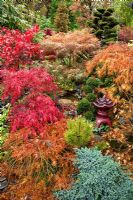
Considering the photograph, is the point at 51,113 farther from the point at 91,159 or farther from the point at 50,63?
the point at 50,63

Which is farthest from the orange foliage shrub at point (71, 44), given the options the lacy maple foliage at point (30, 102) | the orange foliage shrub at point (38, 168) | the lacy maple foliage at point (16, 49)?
the orange foliage shrub at point (38, 168)

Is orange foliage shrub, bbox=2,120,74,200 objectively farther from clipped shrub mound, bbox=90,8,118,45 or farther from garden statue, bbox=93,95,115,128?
clipped shrub mound, bbox=90,8,118,45

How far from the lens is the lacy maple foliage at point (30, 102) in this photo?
7.26m

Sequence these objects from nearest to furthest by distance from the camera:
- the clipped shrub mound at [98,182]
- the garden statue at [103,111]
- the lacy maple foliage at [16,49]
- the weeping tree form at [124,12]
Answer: the clipped shrub mound at [98,182] < the garden statue at [103,111] < the lacy maple foliage at [16,49] < the weeping tree form at [124,12]

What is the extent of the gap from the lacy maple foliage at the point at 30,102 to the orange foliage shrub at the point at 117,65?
180 cm

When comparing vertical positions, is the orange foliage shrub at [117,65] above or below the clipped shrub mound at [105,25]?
below

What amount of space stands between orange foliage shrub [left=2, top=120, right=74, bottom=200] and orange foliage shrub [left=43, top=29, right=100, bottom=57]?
404cm

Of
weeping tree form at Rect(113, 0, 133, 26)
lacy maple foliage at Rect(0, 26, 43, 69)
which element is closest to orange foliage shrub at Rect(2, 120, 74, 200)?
lacy maple foliage at Rect(0, 26, 43, 69)

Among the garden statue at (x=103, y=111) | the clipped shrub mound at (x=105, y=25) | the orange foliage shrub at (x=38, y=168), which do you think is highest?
the clipped shrub mound at (x=105, y=25)

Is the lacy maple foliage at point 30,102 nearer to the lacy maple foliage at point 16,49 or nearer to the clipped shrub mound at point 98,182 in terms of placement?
the lacy maple foliage at point 16,49

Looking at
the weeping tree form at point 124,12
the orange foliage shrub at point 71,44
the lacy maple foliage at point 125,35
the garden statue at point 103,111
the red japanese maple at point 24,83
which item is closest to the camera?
the red japanese maple at point 24,83

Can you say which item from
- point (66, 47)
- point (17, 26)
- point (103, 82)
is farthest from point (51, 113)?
point (17, 26)

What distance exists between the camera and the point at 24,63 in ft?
30.5

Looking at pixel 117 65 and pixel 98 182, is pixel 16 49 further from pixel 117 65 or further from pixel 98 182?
pixel 98 182
